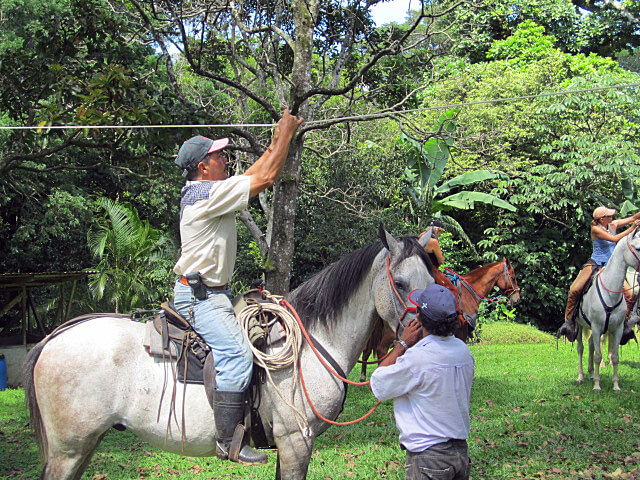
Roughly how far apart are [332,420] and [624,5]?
2262 centimetres

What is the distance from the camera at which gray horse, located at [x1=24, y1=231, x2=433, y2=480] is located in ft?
11.5

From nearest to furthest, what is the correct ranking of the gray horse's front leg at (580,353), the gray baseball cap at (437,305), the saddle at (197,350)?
the gray baseball cap at (437,305) → the saddle at (197,350) → the gray horse's front leg at (580,353)

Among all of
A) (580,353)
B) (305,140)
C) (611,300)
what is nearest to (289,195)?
(305,140)

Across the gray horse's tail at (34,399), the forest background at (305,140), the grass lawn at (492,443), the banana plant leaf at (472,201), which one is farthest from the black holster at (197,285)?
the banana plant leaf at (472,201)

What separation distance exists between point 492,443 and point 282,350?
3.71 meters

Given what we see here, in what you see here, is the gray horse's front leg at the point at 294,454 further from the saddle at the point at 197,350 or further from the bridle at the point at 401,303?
the bridle at the point at 401,303

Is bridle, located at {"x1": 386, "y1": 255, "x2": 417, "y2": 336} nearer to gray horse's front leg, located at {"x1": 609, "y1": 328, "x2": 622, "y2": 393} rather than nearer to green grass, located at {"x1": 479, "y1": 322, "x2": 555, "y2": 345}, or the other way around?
gray horse's front leg, located at {"x1": 609, "y1": 328, "x2": 622, "y2": 393}

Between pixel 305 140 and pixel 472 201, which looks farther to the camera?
pixel 472 201

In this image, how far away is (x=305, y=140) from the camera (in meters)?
11.2

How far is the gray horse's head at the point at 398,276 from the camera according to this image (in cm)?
346

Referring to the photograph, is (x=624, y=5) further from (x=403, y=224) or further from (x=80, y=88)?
(x=80, y=88)

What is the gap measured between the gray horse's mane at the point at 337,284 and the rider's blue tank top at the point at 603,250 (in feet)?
21.0

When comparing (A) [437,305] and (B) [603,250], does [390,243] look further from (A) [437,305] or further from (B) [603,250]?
(B) [603,250]

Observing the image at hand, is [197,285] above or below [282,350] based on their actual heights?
above
